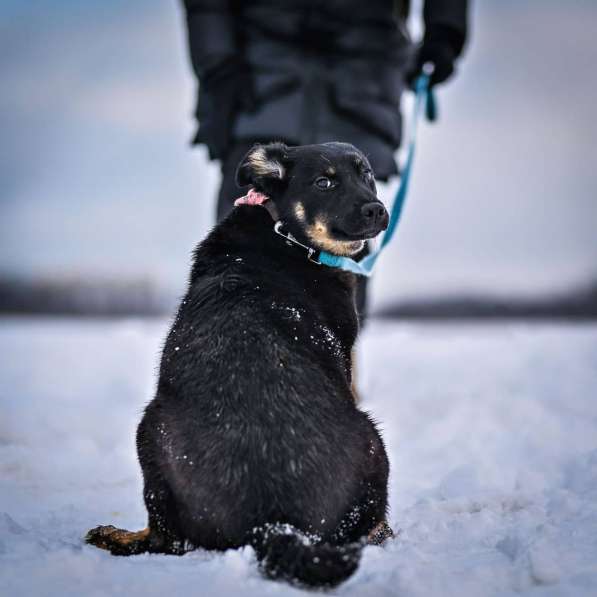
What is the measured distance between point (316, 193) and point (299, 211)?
0.14 m

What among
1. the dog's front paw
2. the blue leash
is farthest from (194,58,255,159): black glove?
the dog's front paw

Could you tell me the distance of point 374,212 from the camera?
127 inches

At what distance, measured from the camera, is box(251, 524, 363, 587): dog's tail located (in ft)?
6.40

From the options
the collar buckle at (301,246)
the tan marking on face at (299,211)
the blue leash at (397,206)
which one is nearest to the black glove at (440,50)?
the blue leash at (397,206)

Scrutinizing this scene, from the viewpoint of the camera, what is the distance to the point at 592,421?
491 centimetres

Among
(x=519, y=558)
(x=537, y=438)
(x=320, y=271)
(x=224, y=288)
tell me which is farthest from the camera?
(x=537, y=438)

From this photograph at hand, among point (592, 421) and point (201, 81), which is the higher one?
point (201, 81)

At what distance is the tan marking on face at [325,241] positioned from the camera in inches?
132

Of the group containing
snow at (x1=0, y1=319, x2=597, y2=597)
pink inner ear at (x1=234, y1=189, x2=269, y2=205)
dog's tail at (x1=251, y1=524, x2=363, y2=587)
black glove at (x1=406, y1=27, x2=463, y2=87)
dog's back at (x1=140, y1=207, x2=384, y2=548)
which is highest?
black glove at (x1=406, y1=27, x2=463, y2=87)

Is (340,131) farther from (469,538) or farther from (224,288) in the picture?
(469,538)

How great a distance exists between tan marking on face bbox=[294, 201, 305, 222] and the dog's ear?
0.17m

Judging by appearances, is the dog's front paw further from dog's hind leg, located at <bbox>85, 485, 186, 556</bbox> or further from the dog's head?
the dog's head

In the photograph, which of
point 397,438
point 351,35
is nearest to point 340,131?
point 351,35

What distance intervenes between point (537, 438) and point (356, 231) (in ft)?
7.37
